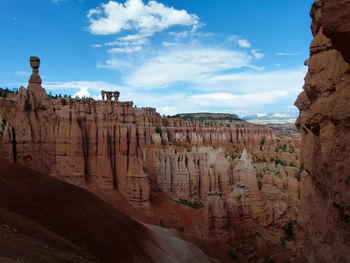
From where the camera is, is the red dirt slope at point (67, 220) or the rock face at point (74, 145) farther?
the rock face at point (74, 145)

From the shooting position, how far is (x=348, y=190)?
549 centimetres

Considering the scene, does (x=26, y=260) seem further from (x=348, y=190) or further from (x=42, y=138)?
(x=42, y=138)

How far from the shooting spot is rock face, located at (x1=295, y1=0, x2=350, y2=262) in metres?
5.24

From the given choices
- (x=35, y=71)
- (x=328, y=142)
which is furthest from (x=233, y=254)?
(x=35, y=71)

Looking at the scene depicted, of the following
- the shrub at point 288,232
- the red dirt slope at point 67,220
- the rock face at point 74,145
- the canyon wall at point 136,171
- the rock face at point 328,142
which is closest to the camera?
the rock face at point 328,142

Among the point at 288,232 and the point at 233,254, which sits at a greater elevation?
the point at 233,254

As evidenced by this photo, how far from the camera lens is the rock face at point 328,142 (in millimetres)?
5238

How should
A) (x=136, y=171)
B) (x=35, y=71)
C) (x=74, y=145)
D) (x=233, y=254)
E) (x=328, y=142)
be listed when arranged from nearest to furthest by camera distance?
(x=328, y=142) < (x=233, y=254) < (x=35, y=71) < (x=74, y=145) < (x=136, y=171)

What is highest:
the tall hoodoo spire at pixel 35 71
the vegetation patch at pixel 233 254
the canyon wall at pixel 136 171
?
the tall hoodoo spire at pixel 35 71

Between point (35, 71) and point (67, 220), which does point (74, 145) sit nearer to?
point (35, 71)

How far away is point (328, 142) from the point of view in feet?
21.6

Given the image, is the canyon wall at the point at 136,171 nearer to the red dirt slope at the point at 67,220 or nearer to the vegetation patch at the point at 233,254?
the vegetation patch at the point at 233,254

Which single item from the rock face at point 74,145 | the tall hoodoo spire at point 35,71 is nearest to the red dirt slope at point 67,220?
the rock face at point 74,145

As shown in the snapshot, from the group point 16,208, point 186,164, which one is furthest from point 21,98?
point 186,164
